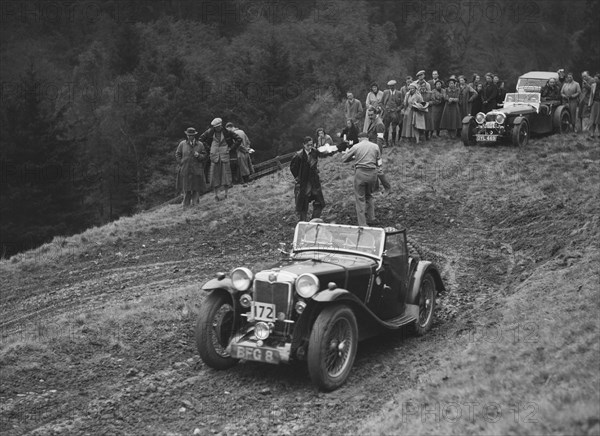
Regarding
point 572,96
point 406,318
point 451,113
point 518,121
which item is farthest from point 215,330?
point 572,96

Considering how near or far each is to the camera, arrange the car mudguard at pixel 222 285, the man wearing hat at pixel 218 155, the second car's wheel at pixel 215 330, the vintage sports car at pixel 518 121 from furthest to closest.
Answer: the vintage sports car at pixel 518 121 < the man wearing hat at pixel 218 155 < the car mudguard at pixel 222 285 < the second car's wheel at pixel 215 330

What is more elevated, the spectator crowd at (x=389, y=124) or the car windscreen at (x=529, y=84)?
the car windscreen at (x=529, y=84)

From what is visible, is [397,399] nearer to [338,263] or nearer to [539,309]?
[338,263]

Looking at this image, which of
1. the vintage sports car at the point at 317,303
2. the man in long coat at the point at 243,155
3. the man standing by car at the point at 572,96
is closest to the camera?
the vintage sports car at the point at 317,303

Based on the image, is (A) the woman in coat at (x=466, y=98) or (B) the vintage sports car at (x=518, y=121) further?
(A) the woman in coat at (x=466, y=98)

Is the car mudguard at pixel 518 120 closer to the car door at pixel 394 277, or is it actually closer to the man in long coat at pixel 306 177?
the man in long coat at pixel 306 177

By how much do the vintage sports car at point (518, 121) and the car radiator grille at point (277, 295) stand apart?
43.2 feet

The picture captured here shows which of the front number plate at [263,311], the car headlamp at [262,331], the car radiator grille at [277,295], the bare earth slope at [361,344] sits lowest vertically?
the bare earth slope at [361,344]

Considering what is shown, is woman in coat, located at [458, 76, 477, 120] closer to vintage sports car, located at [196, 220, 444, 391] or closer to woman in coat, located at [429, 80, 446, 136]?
woman in coat, located at [429, 80, 446, 136]

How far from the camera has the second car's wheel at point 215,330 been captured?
928 cm

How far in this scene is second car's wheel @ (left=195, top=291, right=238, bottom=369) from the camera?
30.5ft

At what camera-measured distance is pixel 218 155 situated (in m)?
19.0

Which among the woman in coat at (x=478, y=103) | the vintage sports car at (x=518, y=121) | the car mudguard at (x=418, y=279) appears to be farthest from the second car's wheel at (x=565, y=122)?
the car mudguard at (x=418, y=279)

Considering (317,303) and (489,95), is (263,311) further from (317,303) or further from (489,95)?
(489,95)
